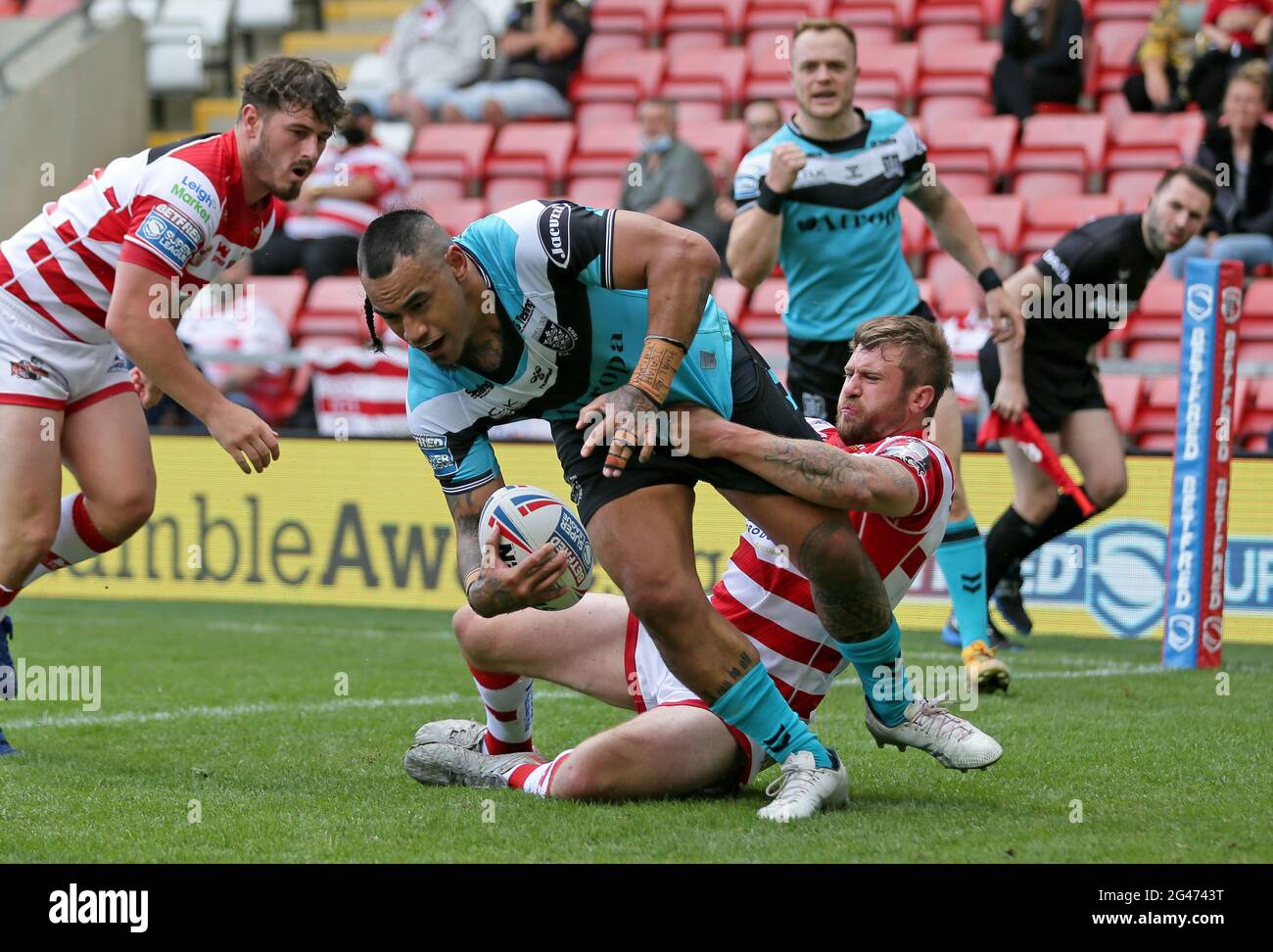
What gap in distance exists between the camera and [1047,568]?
9.30 metres

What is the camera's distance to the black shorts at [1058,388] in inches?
328

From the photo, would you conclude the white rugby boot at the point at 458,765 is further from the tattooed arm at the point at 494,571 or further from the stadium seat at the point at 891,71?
the stadium seat at the point at 891,71

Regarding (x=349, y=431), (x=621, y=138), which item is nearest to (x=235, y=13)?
(x=621, y=138)

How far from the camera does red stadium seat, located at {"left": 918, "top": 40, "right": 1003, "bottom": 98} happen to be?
45.9 feet

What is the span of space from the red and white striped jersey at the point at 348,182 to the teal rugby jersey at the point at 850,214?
24.1 ft

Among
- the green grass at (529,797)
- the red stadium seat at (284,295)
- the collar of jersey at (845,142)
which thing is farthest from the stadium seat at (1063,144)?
the collar of jersey at (845,142)

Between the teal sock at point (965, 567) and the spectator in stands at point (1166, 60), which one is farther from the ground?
the spectator in stands at point (1166, 60)

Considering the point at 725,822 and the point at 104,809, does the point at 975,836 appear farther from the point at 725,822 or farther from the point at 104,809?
the point at 104,809

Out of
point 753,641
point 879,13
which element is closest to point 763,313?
point 879,13

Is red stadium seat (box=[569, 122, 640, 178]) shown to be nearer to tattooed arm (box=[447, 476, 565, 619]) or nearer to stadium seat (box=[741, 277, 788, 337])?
stadium seat (box=[741, 277, 788, 337])

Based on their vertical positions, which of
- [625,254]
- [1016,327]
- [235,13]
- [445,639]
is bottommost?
[445,639]

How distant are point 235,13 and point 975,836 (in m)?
15.6

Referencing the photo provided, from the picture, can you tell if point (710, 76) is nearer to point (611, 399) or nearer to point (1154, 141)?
point (1154, 141)

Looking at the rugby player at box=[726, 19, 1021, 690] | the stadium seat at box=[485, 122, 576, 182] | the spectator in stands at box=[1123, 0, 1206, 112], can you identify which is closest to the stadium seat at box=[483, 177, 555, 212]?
the stadium seat at box=[485, 122, 576, 182]
